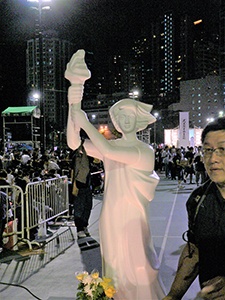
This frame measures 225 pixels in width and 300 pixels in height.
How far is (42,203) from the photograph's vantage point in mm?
6582

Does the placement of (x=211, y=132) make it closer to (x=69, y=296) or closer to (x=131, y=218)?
(x=131, y=218)

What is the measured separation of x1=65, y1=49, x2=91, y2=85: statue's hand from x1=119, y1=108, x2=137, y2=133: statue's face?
0.56 meters

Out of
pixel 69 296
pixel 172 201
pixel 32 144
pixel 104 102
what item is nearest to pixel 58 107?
pixel 104 102

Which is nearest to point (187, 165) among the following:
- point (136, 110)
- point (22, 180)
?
point (22, 180)

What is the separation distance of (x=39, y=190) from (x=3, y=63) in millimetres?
31883

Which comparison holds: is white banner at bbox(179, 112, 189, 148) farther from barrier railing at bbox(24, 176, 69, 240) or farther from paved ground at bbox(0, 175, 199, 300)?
barrier railing at bbox(24, 176, 69, 240)

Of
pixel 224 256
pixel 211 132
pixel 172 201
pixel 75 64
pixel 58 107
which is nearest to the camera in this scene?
pixel 224 256

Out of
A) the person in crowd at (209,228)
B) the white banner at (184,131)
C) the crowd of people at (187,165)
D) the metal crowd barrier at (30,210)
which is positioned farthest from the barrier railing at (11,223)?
the white banner at (184,131)

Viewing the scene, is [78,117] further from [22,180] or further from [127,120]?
[22,180]

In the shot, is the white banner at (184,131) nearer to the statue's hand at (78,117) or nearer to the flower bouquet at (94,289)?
the statue's hand at (78,117)

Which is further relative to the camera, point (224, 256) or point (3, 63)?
point (3, 63)

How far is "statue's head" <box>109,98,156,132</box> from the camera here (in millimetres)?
3072

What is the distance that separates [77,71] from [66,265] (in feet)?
11.0

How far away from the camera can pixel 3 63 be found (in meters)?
35.1
